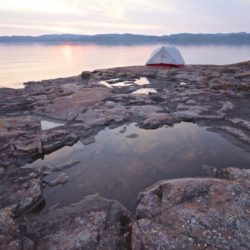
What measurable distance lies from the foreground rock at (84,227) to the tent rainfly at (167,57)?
86.4 ft

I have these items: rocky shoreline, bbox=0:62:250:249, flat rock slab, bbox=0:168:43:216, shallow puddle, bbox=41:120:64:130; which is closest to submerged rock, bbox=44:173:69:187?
rocky shoreline, bbox=0:62:250:249

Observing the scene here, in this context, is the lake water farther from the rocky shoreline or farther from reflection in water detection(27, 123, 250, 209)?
reflection in water detection(27, 123, 250, 209)

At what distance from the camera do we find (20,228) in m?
5.73

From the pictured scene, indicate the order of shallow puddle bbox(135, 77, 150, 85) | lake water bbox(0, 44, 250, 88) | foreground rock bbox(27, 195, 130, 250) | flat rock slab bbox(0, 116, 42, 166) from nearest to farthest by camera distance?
foreground rock bbox(27, 195, 130, 250), flat rock slab bbox(0, 116, 42, 166), shallow puddle bbox(135, 77, 150, 85), lake water bbox(0, 44, 250, 88)

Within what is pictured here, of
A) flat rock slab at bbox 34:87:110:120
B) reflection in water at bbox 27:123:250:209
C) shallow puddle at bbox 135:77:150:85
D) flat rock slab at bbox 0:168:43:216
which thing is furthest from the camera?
shallow puddle at bbox 135:77:150:85

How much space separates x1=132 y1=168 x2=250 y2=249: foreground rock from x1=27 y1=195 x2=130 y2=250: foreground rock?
1.45 ft

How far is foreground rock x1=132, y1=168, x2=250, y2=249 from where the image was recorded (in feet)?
16.0

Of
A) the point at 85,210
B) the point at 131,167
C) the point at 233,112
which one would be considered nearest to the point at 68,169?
the point at 131,167

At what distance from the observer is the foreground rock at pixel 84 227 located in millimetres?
5246

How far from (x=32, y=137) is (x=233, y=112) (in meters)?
9.86

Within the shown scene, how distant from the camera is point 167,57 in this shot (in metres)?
30.6

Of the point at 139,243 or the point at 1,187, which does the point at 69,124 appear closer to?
the point at 1,187

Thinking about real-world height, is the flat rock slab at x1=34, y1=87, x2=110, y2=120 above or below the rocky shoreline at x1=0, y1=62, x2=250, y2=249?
below

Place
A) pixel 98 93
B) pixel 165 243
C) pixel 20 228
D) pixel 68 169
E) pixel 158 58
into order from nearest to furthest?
pixel 165 243
pixel 20 228
pixel 68 169
pixel 98 93
pixel 158 58
